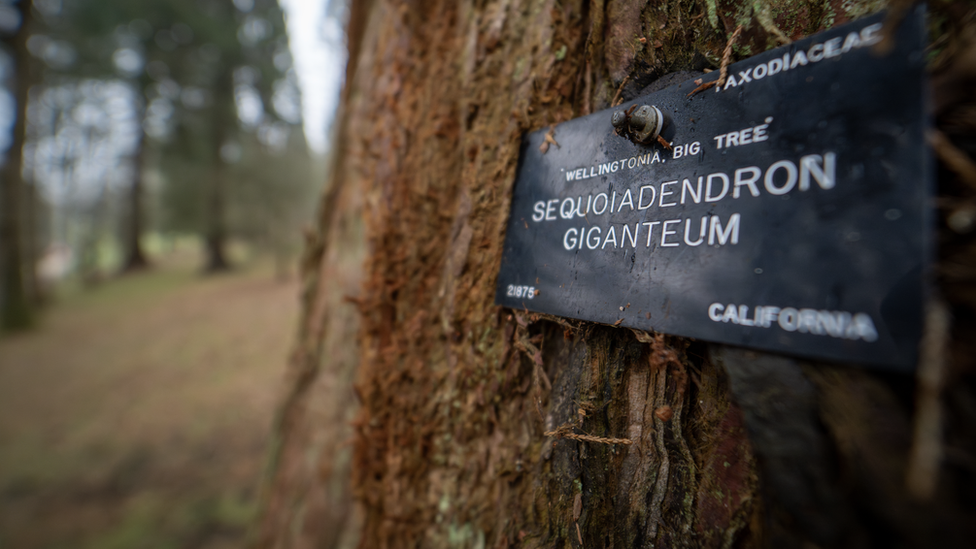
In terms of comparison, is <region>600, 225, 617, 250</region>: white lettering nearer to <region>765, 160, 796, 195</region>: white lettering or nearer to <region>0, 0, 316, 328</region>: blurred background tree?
<region>765, 160, 796, 195</region>: white lettering

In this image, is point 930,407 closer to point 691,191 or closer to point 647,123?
point 691,191

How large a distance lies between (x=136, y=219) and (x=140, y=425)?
13771 mm

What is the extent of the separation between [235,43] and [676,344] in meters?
15.5

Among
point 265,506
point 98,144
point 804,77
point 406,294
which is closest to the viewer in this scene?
point 804,77

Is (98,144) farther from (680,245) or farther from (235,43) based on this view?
(680,245)

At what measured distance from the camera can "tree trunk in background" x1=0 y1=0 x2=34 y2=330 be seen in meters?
7.96

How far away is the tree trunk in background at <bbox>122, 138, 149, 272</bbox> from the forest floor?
19.8 ft

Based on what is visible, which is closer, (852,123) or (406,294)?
(852,123)

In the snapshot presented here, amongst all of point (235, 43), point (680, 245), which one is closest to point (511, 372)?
point (680, 245)

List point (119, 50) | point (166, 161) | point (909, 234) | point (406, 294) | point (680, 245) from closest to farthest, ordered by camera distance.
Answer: point (909, 234), point (680, 245), point (406, 294), point (119, 50), point (166, 161)

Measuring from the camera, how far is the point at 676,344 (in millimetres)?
925

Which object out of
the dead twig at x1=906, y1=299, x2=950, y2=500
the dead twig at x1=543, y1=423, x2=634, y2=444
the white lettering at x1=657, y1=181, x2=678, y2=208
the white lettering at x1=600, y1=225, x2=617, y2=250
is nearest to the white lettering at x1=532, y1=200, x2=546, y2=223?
the white lettering at x1=600, y1=225, x2=617, y2=250

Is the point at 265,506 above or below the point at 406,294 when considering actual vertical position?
below

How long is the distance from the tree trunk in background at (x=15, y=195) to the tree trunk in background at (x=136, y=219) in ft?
21.4
